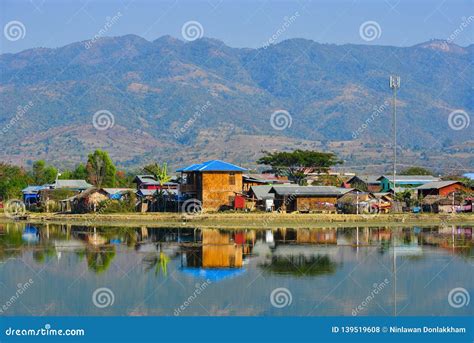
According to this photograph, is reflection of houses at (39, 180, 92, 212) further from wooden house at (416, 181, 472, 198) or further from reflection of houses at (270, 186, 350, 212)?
wooden house at (416, 181, 472, 198)

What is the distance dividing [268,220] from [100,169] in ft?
91.2

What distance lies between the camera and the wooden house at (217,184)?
42562 mm

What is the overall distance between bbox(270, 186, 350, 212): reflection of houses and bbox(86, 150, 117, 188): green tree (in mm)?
22935

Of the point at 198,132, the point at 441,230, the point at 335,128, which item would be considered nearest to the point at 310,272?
the point at 441,230

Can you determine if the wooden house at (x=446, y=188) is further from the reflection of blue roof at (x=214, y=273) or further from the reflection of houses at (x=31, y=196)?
the reflection of blue roof at (x=214, y=273)

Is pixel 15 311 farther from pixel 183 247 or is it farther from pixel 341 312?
pixel 183 247

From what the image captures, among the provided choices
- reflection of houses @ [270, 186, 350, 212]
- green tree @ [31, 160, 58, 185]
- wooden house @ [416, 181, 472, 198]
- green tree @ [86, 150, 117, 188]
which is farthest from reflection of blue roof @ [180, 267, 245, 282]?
green tree @ [31, 160, 58, 185]

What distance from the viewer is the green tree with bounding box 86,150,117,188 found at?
62344 millimetres

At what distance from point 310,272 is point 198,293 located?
12.6 ft

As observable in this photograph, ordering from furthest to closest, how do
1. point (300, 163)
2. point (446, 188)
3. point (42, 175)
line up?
point (42, 175) → point (300, 163) → point (446, 188)

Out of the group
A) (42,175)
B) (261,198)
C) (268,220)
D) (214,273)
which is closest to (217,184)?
(261,198)

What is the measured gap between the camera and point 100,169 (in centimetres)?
6300

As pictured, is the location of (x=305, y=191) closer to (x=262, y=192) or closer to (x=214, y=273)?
(x=262, y=192)

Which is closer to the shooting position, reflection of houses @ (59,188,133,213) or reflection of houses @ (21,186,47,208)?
reflection of houses @ (59,188,133,213)
